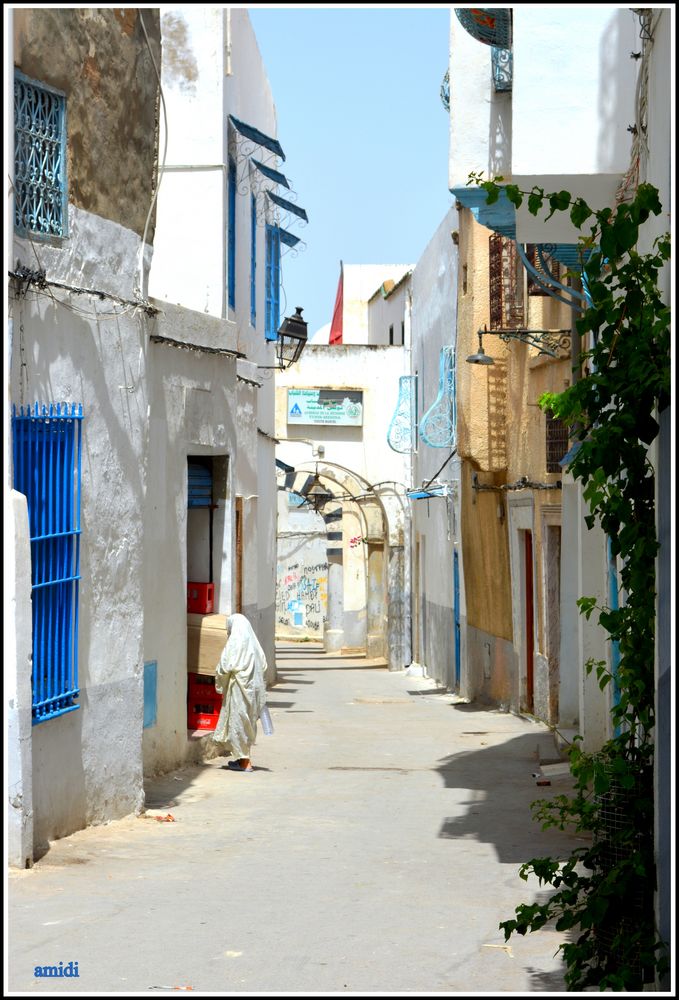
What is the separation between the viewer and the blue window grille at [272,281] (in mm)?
Answer: 18672

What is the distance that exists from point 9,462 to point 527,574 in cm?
1045

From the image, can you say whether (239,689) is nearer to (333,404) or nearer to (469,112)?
(469,112)

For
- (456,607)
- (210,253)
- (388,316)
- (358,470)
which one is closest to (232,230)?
(210,253)

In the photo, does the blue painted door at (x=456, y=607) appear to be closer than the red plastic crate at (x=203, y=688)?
No

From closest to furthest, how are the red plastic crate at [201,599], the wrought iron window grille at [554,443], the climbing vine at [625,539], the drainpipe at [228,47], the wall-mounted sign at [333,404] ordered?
the climbing vine at [625,539] → the red plastic crate at [201,599] → the wrought iron window grille at [554,443] → the drainpipe at [228,47] → the wall-mounted sign at [333,404]

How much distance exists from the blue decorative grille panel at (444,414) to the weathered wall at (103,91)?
1146cm

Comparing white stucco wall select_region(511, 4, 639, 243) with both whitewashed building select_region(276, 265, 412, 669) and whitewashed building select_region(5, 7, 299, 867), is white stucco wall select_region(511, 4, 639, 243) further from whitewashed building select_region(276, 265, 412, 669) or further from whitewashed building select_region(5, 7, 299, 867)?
whitewashed building select_region(276, 265, 412, 669)

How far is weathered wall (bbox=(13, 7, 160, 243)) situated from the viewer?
8.67 meters

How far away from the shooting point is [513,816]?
10.0 metres

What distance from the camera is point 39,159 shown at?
861 cm

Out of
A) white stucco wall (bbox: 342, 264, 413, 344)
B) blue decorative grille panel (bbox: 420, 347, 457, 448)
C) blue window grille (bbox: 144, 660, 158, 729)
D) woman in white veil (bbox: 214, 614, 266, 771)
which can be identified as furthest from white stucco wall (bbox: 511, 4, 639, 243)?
white stucco wall (bbox: 342, 264, 413, 344)

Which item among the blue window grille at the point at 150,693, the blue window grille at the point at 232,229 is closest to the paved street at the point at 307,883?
the blue window grille at the point at 150,693

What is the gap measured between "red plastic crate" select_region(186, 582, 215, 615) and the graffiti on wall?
25.3m

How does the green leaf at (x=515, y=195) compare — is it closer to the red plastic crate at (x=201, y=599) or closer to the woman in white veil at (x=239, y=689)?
the woman in white veil at (x=239, y=689)
